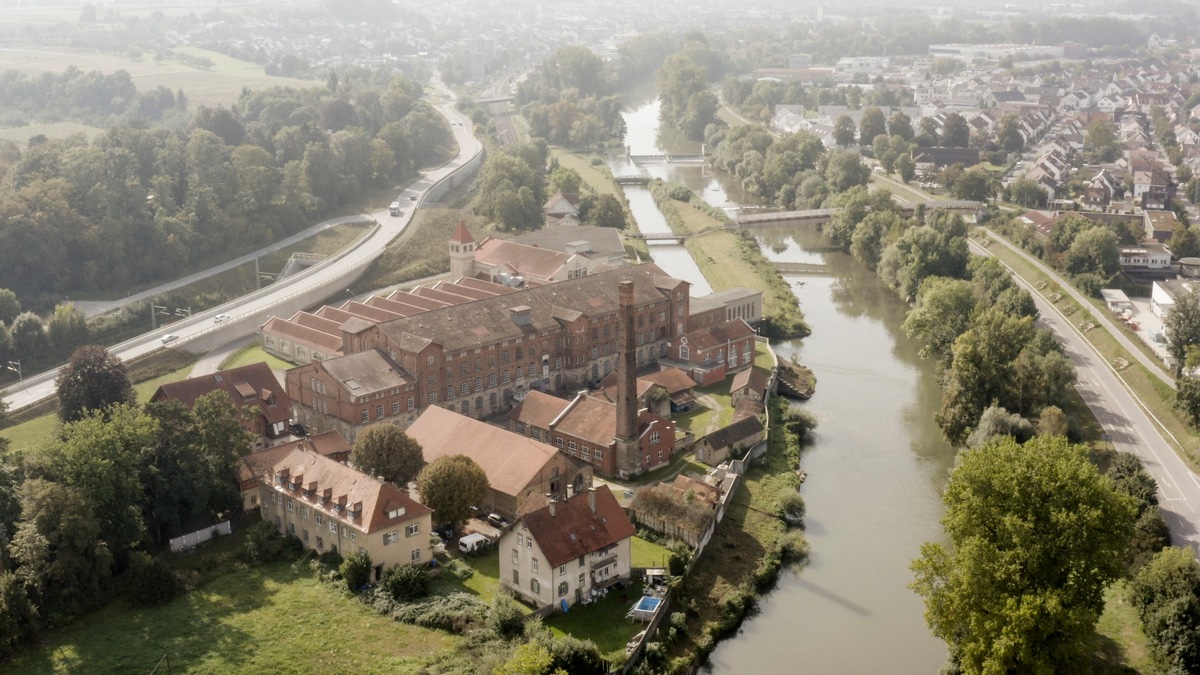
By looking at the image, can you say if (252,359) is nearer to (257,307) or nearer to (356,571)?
(257,307)

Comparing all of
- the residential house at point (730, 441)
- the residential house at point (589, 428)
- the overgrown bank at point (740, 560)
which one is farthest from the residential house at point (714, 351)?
the residential house at point (730, 441)

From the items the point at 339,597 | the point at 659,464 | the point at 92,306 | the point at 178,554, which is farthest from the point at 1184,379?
the point at 92,306

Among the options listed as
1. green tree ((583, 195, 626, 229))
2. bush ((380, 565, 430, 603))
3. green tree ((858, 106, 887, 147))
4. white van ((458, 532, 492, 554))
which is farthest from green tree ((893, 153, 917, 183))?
bush ((380, 565, 430, 603))

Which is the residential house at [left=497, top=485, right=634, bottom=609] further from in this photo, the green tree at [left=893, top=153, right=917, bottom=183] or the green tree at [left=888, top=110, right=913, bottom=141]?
the green tree at [left=888, top=110, right=913, bottom=141]

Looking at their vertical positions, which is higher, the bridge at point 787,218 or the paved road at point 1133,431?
the paved road at point 1133,431

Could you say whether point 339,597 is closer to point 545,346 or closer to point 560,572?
point 560,572

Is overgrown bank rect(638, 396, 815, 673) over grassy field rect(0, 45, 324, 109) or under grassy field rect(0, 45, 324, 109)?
under

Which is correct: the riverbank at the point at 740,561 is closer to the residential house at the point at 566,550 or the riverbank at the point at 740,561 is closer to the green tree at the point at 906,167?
the residential house at the point at 566,550
